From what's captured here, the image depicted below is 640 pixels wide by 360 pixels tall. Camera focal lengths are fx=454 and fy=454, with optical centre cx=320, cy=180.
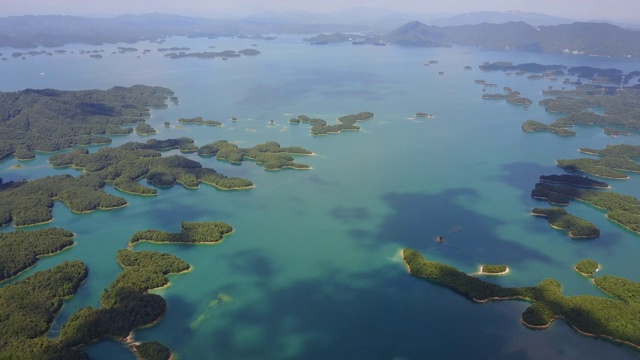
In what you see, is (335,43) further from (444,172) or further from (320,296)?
(320,296)

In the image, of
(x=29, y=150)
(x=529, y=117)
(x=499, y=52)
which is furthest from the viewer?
(x=499, y=52)

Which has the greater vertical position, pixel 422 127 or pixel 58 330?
pixel 422 127

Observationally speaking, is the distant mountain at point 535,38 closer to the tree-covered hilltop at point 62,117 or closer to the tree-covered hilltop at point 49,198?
the tree-covered hilltop at point 62,117

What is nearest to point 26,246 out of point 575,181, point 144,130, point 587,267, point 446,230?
point 446,230

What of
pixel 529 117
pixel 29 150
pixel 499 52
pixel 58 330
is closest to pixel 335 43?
pixel 499 52

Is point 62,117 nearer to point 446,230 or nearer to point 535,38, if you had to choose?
point 446,230

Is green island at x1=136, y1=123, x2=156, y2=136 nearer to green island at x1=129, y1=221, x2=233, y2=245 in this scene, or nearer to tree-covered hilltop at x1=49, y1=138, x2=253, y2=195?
tree-covered hilltop at x1=49, y1=138, x2=253, y2=195
